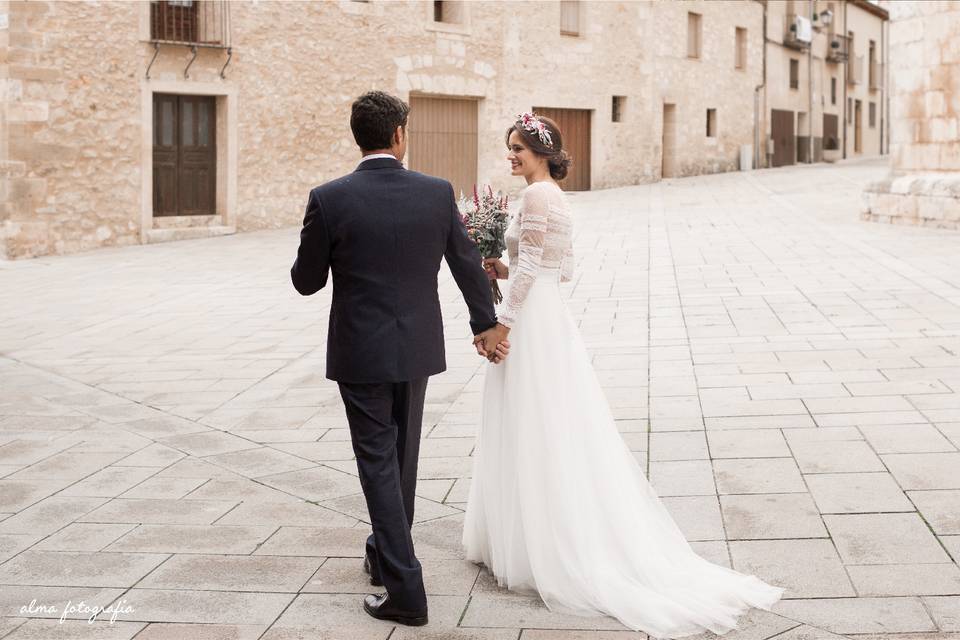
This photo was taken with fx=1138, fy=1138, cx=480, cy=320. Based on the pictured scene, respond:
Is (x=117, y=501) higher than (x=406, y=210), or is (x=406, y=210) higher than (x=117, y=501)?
(x=406, y=210)

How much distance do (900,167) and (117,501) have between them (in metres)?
14.6

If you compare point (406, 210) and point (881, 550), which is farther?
point (881, 550)

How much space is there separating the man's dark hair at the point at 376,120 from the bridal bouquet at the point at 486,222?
2.30 feet

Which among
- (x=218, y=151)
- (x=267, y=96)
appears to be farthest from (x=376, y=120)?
(x=267, y=96)

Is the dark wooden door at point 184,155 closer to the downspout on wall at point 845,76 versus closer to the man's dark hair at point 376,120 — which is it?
the man's dark hair at point 376,120

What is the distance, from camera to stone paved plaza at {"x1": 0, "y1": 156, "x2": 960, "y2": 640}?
3.58m

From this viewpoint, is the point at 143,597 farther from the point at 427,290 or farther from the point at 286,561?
the point at 427,290

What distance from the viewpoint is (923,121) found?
16.4m

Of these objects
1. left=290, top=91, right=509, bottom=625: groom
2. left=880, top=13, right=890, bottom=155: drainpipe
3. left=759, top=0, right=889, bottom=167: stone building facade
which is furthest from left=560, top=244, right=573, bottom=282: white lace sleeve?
left=880, top=13, right=890, bottom=155: drainpipe

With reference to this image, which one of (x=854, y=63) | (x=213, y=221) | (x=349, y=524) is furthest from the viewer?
(x=854, y=63)

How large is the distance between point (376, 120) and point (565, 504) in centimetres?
137

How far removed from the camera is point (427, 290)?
11.8 ft

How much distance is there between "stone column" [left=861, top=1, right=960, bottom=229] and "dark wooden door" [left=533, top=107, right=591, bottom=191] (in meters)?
8.77

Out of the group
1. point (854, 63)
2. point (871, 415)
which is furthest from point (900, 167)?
point (854, 63)
